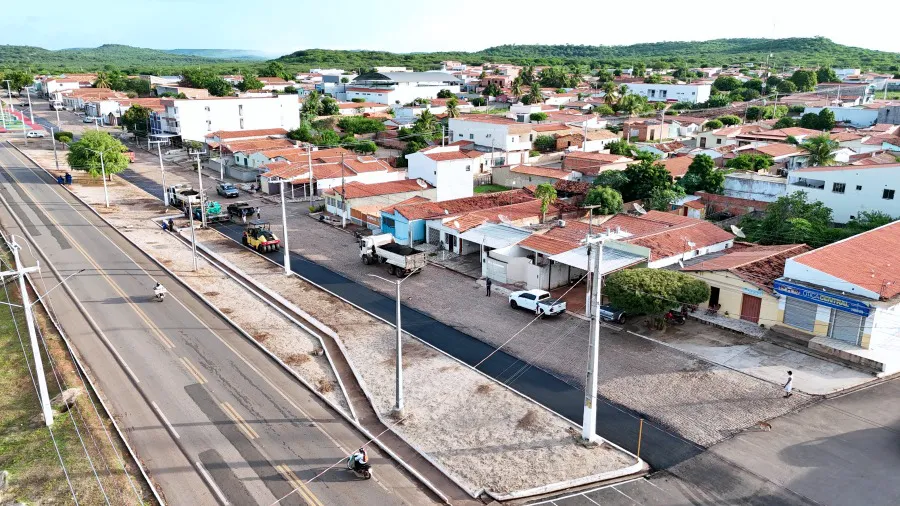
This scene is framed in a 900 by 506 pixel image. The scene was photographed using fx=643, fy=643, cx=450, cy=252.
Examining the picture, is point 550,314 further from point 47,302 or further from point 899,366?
point 47,302

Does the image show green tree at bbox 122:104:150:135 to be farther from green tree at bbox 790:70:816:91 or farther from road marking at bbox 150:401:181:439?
green tree at bbox 790:70:816:91

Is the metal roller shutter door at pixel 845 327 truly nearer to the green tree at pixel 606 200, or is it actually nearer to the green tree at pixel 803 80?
the green tree at pixel 606 200

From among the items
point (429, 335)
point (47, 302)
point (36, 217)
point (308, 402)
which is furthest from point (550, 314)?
point (36, 217)

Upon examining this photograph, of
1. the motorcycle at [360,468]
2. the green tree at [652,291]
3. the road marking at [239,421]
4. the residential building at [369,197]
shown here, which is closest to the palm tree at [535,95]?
the residential building at [369,197]

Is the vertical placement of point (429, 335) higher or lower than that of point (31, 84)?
lower

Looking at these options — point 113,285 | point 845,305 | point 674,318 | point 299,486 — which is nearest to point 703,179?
point 674,318

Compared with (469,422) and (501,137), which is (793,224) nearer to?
(469,422)
